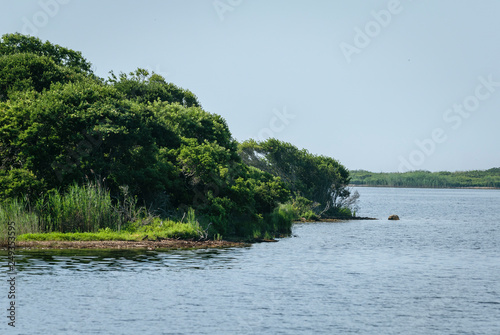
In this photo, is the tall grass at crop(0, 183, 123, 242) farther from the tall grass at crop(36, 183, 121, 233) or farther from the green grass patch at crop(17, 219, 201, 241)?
the green grass patch at crop(17, 219, 201, 241)

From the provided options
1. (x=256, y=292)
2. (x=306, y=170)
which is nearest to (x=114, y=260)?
(x=256, y=292)

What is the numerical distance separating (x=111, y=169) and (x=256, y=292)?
21.4 meters

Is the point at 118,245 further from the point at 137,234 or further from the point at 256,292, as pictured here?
the point at 256,292

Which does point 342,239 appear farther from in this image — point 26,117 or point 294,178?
point 294,178

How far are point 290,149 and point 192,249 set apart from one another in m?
57.6

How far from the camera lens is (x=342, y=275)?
36.3m

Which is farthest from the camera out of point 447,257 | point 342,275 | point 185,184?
point 185,184

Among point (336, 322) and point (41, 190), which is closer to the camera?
point (336, 322)

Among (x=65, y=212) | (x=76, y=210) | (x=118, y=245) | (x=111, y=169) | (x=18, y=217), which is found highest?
(x=111, y=169)

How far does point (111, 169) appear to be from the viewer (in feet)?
156

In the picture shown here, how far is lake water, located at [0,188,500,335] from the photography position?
23.3 meters

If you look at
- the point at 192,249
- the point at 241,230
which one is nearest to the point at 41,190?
the point at 192,249

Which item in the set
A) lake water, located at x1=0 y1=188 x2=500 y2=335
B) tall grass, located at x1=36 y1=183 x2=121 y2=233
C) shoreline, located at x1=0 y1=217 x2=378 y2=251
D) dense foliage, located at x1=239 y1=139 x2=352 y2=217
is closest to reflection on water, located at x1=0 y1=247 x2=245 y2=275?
lake water, located at x1=0 y1=188 x2=500 y2=335

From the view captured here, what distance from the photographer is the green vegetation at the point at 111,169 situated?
44094mm
